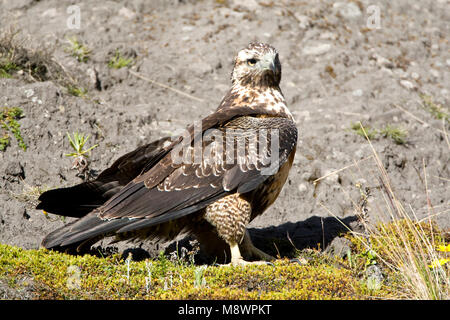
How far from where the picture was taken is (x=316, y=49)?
8.76 m

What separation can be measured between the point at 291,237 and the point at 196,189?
1.33 m

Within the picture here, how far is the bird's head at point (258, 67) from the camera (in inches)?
226

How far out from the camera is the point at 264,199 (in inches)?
207

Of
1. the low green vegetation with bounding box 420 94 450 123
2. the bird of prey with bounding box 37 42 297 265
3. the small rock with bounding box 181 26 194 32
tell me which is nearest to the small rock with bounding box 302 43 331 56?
the low green vegetation with bounding box 420 94 450 123

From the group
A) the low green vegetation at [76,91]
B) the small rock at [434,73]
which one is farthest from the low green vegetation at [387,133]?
the low green vegetation at [76,91]

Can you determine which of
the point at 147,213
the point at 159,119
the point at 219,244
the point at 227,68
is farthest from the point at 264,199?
the point at 227,68

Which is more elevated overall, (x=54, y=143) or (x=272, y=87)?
(x=272, y=87)

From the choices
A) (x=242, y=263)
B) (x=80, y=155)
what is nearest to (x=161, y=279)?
(x=242, y=263)

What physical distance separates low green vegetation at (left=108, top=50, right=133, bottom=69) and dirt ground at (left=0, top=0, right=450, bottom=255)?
8 centimetres

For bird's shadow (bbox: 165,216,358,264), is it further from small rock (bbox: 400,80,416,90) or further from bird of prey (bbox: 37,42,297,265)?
small rock (bbox: 400,80,416,90)

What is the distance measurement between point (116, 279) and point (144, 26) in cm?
540

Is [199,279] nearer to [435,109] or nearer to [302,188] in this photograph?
[302,188]

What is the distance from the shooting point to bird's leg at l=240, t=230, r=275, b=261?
546cm
